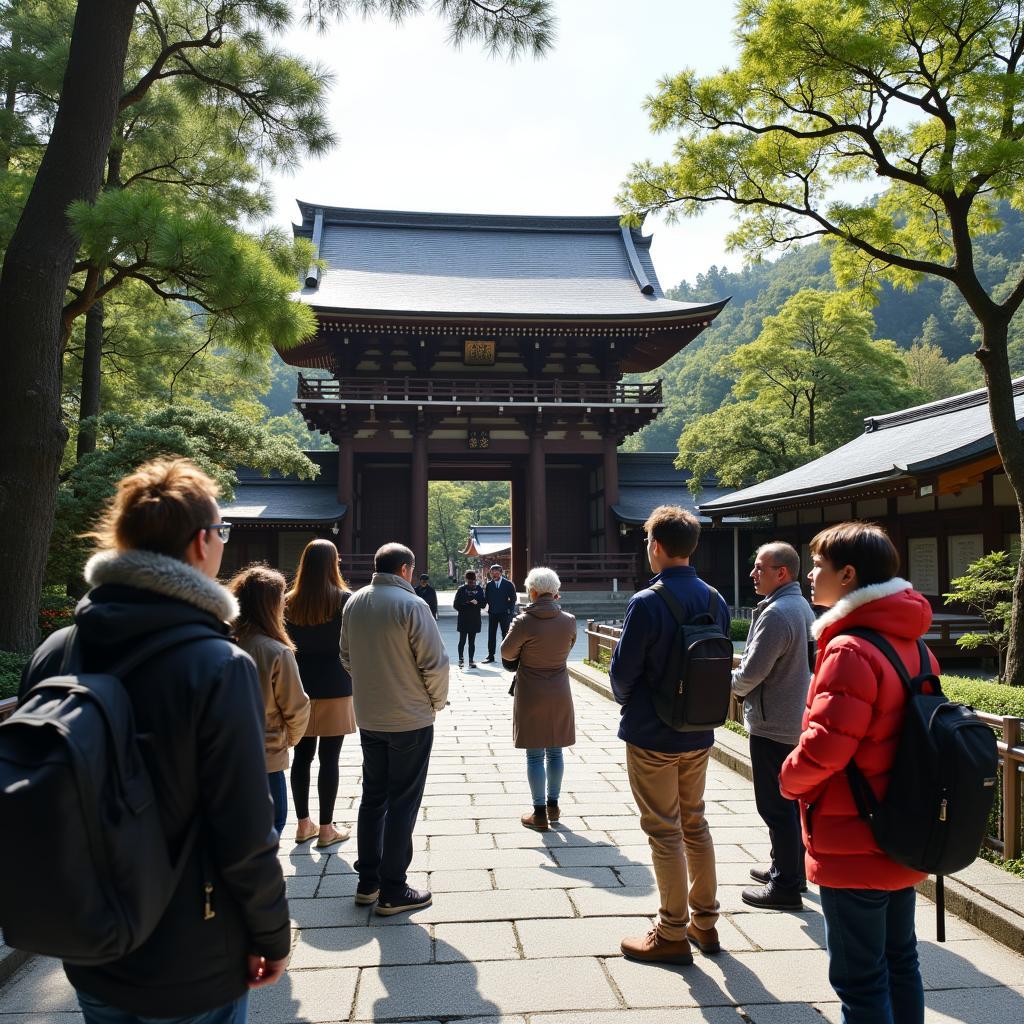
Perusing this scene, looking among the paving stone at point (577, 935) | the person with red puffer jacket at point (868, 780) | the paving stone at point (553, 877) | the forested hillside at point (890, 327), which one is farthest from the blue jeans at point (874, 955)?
the forested hillside at point (890, 327)

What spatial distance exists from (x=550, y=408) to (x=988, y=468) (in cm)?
1225

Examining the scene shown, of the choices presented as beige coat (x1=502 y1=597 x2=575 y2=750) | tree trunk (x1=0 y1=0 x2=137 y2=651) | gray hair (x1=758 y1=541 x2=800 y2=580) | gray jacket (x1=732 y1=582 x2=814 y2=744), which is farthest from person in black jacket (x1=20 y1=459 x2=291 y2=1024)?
tree trunk (x1=0 y1=0 x2=137 y2=651)

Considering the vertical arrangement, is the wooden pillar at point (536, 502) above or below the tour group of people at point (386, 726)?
above

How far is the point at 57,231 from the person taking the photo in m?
6.35

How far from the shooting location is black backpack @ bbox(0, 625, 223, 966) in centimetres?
124

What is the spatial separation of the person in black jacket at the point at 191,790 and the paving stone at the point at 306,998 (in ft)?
3.93

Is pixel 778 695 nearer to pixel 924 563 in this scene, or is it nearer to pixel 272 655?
pixel 272 655

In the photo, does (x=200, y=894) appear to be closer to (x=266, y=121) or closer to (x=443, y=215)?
(x=266, y=121)

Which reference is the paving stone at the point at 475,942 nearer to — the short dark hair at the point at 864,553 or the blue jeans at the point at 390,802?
the blue jeans at the point at 390,802

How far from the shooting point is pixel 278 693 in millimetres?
3375

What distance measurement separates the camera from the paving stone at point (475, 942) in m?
2.97

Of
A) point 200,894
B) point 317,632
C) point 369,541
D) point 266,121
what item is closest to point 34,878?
point 200,894

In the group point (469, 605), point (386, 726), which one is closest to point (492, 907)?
point (386, 726)

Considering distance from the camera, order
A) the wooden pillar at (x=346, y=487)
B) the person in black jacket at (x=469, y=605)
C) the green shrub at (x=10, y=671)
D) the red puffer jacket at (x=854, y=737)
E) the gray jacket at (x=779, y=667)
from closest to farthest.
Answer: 1. the red puffer jacket at (x=854, y=737)
2. the gray jacket at (x=779, y=667)
3. the green shrub at (x=10, y=671)
4. the person in black jacket at (x=469, y=605)
5. the wooden pillar at (x=346, y=487)
